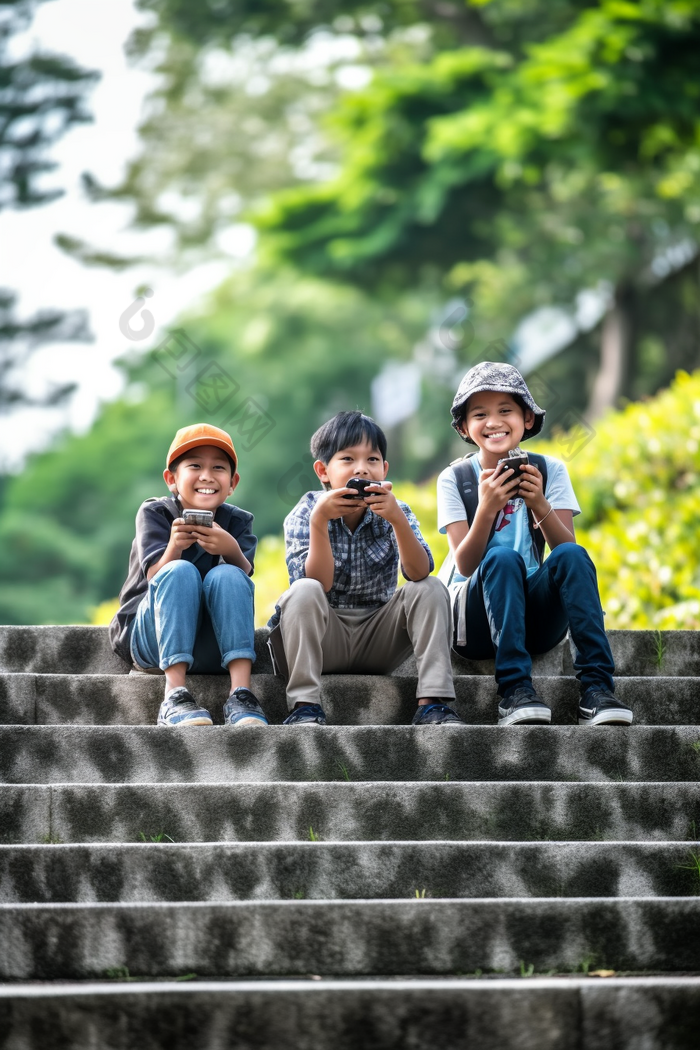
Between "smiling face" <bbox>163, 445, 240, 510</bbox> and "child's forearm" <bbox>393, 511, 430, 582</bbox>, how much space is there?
70 centimetres

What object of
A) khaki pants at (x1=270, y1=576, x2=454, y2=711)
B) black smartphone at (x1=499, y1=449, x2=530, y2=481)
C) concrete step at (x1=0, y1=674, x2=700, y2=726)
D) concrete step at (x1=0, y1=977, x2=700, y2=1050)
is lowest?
concrete step at (x1=0, y1=977, x2=700, y2=1050)

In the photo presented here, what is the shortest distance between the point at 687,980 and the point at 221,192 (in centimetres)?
2310

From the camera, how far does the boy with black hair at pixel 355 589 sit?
371cm

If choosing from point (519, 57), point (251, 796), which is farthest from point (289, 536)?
point (519, 57)

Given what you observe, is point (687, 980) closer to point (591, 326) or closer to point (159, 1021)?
point (159, 1021)

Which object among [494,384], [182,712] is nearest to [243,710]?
[182,712]

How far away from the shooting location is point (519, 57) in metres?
15.1

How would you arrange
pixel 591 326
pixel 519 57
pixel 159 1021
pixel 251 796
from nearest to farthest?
pixel 159 1021 < pixel 251 796 < pixel 519 57 < pixel 591 326

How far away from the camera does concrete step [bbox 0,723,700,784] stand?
341cm

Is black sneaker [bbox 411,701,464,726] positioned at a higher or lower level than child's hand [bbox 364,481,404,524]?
lower

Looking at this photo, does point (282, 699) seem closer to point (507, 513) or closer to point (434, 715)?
point (434, 715)

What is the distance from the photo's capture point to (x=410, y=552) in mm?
3902

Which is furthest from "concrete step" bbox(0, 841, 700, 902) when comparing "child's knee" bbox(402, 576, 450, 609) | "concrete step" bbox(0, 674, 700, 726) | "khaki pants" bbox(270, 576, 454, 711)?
Answer: "child's knee" bbox(402, 576, 450, 609)

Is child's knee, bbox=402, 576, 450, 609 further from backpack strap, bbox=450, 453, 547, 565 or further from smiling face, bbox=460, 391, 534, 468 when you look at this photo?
smiling face, bbox=460, 391, 534, 468
